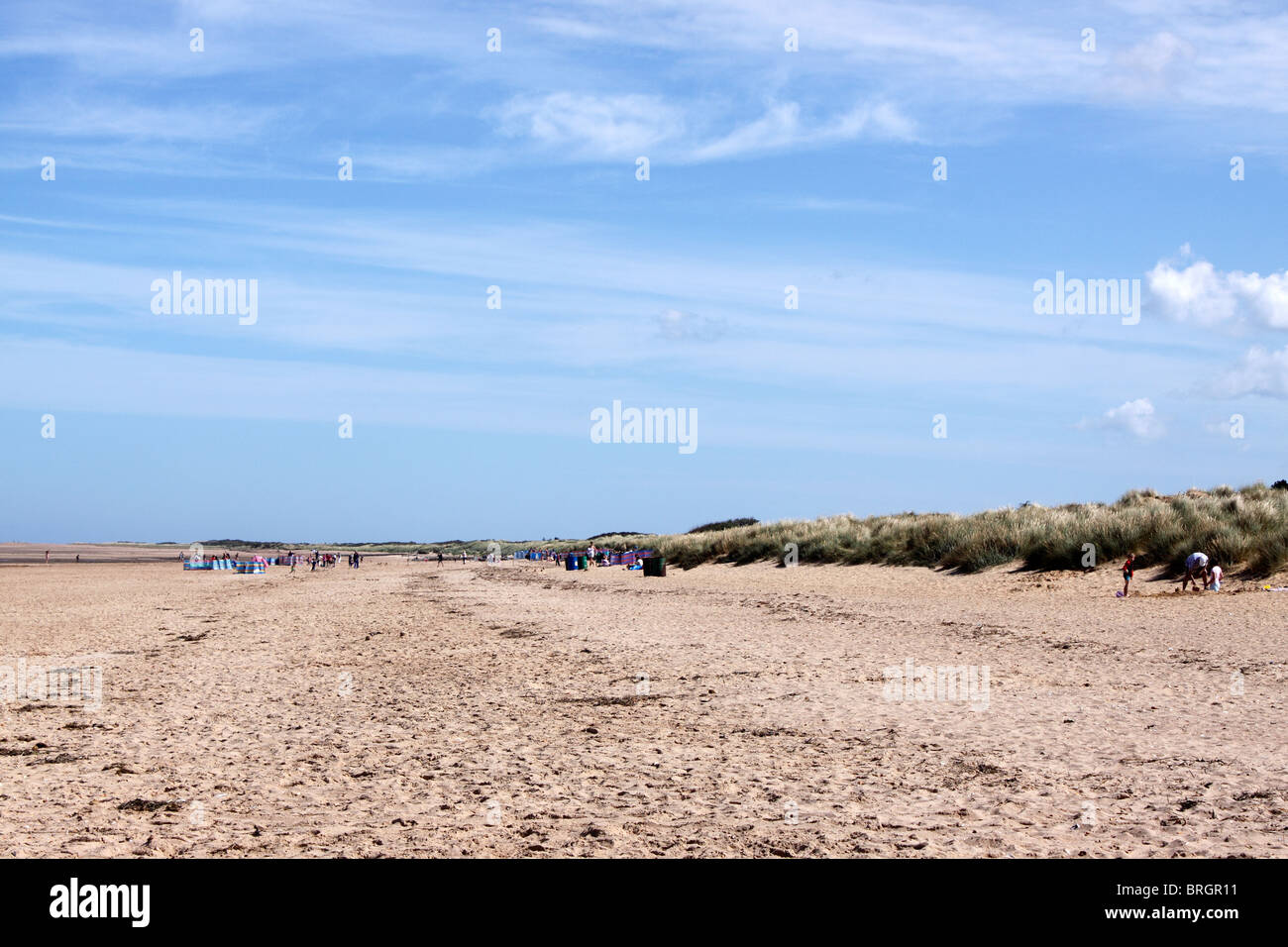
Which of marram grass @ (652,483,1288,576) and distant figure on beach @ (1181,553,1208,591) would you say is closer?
distant figure on beach @ (1181,553,1208,591)

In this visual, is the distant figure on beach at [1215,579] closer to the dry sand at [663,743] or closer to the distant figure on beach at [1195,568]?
the distant figure on beach at [1195,568]

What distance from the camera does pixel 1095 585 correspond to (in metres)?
23.4

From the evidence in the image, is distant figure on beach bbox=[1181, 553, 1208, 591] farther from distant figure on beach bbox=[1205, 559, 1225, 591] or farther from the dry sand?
the dry sand

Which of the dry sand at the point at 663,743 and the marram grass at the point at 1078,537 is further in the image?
the marram grass at the point at 1078,537

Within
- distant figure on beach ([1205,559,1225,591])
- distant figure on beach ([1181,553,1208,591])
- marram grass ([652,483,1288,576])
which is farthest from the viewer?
marram grass ([652,483,1288,576])

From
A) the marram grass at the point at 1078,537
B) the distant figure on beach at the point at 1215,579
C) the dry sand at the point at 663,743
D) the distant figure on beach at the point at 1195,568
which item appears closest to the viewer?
the dry sand at the point at 663,743

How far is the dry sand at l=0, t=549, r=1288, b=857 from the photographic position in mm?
5812

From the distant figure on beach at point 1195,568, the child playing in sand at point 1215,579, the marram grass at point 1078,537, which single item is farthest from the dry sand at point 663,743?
the marram grass at point 1078,537

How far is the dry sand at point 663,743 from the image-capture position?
581cm

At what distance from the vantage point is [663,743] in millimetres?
8383

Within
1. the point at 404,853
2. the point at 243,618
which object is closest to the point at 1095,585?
the point at 243,618

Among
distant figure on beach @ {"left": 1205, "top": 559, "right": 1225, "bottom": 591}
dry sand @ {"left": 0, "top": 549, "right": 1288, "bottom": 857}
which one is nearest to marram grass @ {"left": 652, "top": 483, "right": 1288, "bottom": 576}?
distant figure on beach @ {"left": 1205, "top": 559, "right": 1225, "bottom": 591}

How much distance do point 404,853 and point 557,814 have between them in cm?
105

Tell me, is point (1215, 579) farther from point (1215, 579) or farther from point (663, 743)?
point (663, 743)
